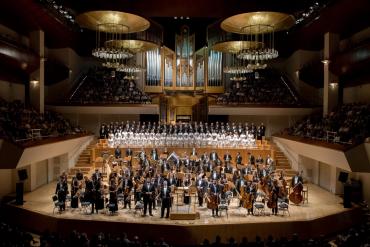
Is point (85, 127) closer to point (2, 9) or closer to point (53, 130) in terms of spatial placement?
point (53, 130)

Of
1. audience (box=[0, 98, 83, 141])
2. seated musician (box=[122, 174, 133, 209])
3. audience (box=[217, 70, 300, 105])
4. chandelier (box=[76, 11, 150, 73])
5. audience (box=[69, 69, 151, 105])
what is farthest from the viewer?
audience (box=[217, 70, 300, 105])

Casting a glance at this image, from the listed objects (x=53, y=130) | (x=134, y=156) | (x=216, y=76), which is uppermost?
(x=216, y=76)

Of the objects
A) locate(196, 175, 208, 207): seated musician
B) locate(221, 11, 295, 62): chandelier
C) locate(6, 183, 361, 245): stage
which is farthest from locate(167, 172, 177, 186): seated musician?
locate(221, 11, 295, 62): chandelier

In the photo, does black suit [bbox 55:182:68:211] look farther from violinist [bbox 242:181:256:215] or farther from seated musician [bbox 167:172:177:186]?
violinist [bbox 242:181:256:215]

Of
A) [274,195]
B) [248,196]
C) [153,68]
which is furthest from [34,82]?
[274,195]

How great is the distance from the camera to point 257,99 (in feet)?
59.5

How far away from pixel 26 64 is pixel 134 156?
477 cm

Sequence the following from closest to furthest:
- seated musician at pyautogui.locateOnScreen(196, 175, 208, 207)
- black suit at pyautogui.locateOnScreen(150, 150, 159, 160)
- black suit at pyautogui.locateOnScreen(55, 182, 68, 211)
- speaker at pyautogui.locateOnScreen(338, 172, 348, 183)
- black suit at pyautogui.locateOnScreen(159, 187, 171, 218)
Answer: black suit at pyautogui.locateOnScreen(159, 187, 171, 218)
black suit at pyautogui.locateOnScreen(55, 182, 68, 211)
seated musician at pyautogui.locateOnScreen(196, 175, 208, 207)
speaker at pyautogui.locateOnScreen(338, 172, 348, 183)
black suit at pyautogui.locateOnScreen(150, 150, 159, 160)

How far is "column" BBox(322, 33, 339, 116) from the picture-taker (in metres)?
14.7

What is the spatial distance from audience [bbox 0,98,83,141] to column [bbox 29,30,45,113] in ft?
1.82

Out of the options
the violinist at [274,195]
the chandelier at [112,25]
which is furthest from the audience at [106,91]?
the violinist at [274,195]

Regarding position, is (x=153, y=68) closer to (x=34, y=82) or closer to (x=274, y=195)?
(x=34, y=82)

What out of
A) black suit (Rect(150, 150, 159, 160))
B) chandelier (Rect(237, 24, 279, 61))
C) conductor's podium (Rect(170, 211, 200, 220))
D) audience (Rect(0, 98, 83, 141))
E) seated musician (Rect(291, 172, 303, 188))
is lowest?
conductor's podium (Rect(170, 211, 200, 220))

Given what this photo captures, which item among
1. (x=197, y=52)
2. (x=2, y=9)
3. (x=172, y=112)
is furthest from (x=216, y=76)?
(x=2, y=9)
